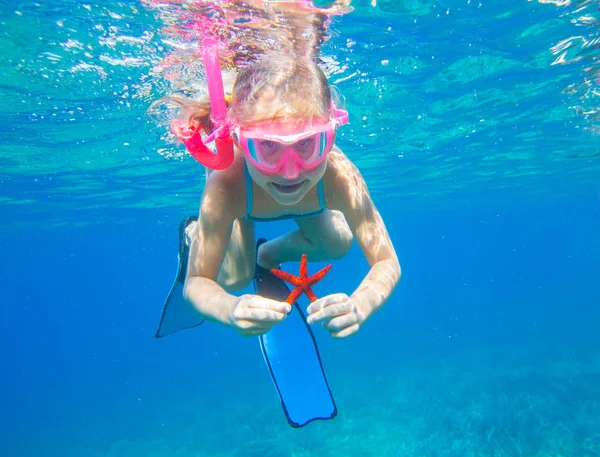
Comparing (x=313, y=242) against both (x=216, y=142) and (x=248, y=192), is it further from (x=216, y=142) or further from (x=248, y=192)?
(x=216, y=142)

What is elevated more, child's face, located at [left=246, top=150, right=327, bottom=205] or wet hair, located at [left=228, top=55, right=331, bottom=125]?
wet hair, located at [left=228, top=55, right=331, bottom=125]

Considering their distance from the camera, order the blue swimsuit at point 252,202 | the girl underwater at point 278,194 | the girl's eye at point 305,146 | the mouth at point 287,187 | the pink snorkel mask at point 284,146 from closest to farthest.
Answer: the girl underwater at point 278,194
the pink snorkel mask at point 284,146
the girl's eye at point 305,146
the mouth at point 287,187
the blue swimsuit at point 252,202

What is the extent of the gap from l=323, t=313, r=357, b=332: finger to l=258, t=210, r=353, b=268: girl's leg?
2.82 metres

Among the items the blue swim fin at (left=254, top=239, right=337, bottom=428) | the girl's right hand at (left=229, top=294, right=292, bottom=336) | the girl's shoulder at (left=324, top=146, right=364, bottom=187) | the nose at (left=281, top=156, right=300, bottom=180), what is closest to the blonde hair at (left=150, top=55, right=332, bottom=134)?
the nose at (left=281, top=156, right=300, bottom=180)

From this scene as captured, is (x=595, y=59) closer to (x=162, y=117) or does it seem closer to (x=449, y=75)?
(x=449, y=75)

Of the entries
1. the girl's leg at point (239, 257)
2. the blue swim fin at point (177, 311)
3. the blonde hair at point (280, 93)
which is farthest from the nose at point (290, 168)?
the blue swim fin at point (177, 311)

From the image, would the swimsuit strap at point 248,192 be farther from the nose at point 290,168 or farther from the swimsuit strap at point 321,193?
the nose at point 290,168

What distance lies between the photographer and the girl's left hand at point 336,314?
10.2ft

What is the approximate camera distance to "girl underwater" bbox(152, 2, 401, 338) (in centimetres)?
341

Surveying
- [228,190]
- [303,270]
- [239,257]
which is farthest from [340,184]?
[239,257]

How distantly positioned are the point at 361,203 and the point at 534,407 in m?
17.7

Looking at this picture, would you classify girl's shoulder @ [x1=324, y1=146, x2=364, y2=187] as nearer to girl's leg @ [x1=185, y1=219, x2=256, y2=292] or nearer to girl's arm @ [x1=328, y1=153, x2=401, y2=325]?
girl's arm @ [x1=328, y1=153, x2=401, y2=325]

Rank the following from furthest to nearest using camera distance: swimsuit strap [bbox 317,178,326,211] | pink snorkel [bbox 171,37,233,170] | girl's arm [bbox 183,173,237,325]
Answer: swimsuit strap [bbox 317,178,326,211] < girl's arm [bbox 183,173,237,325] < pink snorkel [bbox 171,37,233,170]

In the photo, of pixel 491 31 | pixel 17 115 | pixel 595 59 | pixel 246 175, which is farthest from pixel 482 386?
pixel 17 115
